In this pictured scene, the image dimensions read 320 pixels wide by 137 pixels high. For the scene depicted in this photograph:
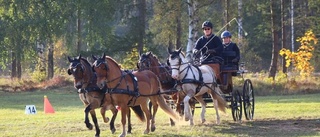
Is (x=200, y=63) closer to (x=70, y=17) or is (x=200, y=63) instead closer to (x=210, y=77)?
(x=210, y=77)

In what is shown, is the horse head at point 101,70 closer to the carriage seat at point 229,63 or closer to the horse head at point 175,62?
the horse head at point 175,62

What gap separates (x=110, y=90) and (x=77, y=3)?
977 inches

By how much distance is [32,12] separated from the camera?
1515 inches

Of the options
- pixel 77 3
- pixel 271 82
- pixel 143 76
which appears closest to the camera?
pixel 143 76

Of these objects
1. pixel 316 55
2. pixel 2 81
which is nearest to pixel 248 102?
pixel 2 81

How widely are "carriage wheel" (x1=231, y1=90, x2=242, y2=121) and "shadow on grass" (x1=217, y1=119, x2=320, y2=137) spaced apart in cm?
43

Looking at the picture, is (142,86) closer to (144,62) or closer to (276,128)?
(144,62)

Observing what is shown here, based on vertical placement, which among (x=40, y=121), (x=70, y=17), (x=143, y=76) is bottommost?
(x=40, y=121)

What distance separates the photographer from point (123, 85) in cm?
1417

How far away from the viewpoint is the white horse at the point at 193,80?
50.3ft

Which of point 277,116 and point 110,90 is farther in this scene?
point 277,116

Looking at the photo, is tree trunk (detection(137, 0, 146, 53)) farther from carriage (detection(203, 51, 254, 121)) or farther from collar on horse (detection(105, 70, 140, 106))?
collar on horse (detection(105, 70, 140, 106))

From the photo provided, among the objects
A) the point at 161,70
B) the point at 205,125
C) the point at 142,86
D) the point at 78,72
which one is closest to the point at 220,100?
the point at 205,125

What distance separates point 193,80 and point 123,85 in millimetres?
2323
